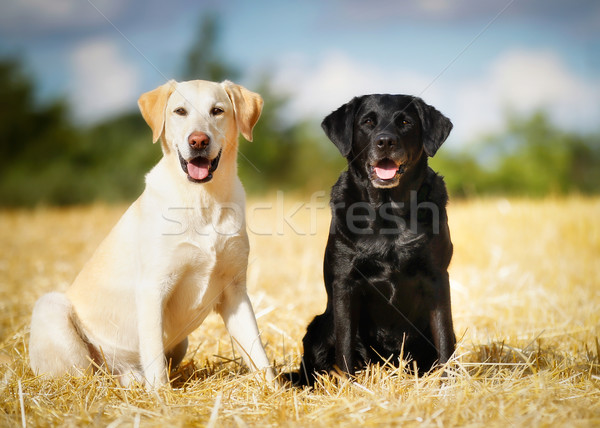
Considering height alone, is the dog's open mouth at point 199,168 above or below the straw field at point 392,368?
above

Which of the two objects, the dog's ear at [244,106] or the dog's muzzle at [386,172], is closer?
the dog's muzzle at [386,172]

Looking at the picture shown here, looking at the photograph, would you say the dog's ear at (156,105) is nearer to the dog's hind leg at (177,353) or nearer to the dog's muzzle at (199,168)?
the dog's muzzle at (199,168)

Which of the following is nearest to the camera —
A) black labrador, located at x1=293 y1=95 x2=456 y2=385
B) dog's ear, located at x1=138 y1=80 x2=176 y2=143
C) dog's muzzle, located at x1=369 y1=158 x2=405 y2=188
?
black labrador, located at x1=293 y1=95 x2=456 y2=385

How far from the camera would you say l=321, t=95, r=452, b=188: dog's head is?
9.44 ft

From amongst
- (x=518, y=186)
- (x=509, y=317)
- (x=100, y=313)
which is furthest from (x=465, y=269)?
(x=518, y=186)

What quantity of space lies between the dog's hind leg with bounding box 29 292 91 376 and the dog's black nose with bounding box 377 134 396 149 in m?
1.91

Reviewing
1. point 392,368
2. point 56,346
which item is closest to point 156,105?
point 56,346

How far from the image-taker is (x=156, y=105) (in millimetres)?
3066

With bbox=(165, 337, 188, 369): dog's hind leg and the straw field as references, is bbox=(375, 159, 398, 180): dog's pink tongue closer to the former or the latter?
the straw field

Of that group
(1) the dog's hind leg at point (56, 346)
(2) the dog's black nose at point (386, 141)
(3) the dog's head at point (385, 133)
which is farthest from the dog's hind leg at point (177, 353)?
(2) the dog's black nose at point (386, 141)

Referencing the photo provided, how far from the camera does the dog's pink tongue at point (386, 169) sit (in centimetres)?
287

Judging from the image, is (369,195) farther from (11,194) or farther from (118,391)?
(11,194)

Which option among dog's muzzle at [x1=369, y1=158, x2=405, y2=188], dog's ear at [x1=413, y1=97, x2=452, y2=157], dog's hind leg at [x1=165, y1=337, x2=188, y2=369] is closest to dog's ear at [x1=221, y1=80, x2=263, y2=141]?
dog's muzzle at [x1=369, y1=158, x2=405, y2=188]

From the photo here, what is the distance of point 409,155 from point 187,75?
15471mm
